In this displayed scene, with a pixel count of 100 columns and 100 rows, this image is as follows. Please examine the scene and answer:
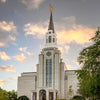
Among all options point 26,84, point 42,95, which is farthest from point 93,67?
point 26,84

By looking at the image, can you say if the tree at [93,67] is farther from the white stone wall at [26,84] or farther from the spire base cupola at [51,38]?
the spire base cupola at [51,38]

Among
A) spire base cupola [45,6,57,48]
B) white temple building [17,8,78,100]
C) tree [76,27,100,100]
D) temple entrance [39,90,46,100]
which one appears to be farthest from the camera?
spire base cupola [45,6,57,48]

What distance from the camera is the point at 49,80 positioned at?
82.1m

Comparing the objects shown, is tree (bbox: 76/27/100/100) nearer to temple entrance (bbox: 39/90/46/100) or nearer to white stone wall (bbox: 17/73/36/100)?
temple entrance (bbox: 39/90/46/100)

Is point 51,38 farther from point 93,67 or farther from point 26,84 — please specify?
point 93,67

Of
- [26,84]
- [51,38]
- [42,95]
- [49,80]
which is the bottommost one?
[42,95]

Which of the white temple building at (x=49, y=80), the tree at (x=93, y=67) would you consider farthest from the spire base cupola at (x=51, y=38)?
the tree at (x=93, y=67)

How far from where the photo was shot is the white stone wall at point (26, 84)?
85062 millimetres

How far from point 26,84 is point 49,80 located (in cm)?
1134

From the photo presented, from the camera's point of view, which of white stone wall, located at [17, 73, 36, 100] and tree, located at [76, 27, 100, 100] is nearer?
tree, located at [76, 27, 100, 100]

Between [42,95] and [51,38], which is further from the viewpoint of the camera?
[51,38]

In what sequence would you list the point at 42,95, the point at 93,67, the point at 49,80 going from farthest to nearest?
the point at 49,80
the point at 42,95
the point at 93,67

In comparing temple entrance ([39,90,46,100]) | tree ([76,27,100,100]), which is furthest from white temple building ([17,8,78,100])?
tree ([76,27,100,100])

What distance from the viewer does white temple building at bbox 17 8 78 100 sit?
259 feet
